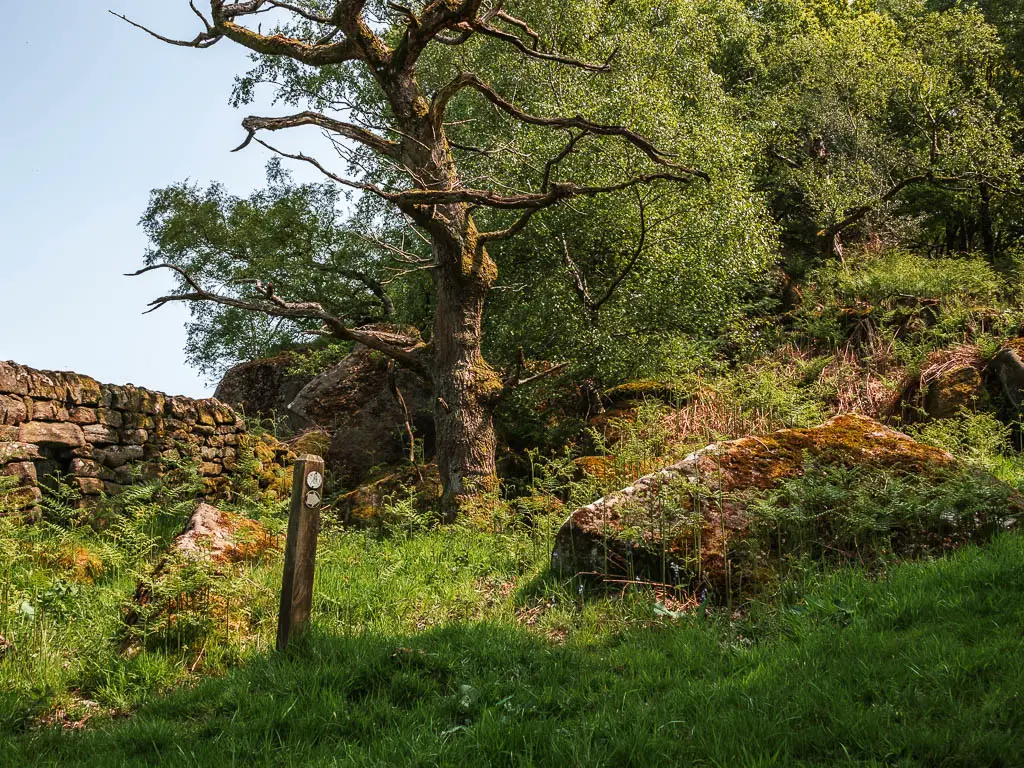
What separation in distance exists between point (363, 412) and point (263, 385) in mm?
4053

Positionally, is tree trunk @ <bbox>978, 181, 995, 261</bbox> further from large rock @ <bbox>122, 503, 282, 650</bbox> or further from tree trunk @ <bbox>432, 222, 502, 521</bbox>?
large rock @ <bbox>122, 503, 282, 650</bbox>

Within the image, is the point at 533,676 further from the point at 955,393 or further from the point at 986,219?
the point at 986,219

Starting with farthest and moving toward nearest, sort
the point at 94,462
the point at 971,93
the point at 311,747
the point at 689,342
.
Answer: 1. the point at 971,93
2. the point at 689,342
3. the point at 94,462
4. the point at 311,747

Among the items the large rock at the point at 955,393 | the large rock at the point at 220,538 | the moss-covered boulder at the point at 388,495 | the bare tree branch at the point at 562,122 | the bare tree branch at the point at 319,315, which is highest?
the bare tree branch at the point at 562,122

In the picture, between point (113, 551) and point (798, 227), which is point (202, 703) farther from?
point (798, 227)

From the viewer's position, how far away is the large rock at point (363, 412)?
15016 millimetres

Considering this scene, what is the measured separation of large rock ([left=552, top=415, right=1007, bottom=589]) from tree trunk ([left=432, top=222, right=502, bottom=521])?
4.88 metres

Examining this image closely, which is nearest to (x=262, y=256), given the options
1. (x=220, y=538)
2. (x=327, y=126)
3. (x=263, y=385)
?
(x=263, y=385)

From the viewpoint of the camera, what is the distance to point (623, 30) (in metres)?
18.3

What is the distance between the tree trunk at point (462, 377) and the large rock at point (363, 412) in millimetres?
2784

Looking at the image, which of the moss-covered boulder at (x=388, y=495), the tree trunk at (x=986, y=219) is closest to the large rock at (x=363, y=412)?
the moss-covered boulder at (x=388, y=495)

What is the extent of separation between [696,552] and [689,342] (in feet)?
24.9

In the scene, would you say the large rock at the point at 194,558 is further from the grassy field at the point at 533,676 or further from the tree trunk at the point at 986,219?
the tree trunk at the point at 986,219

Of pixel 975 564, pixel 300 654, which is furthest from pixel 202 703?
pixel 975 564
